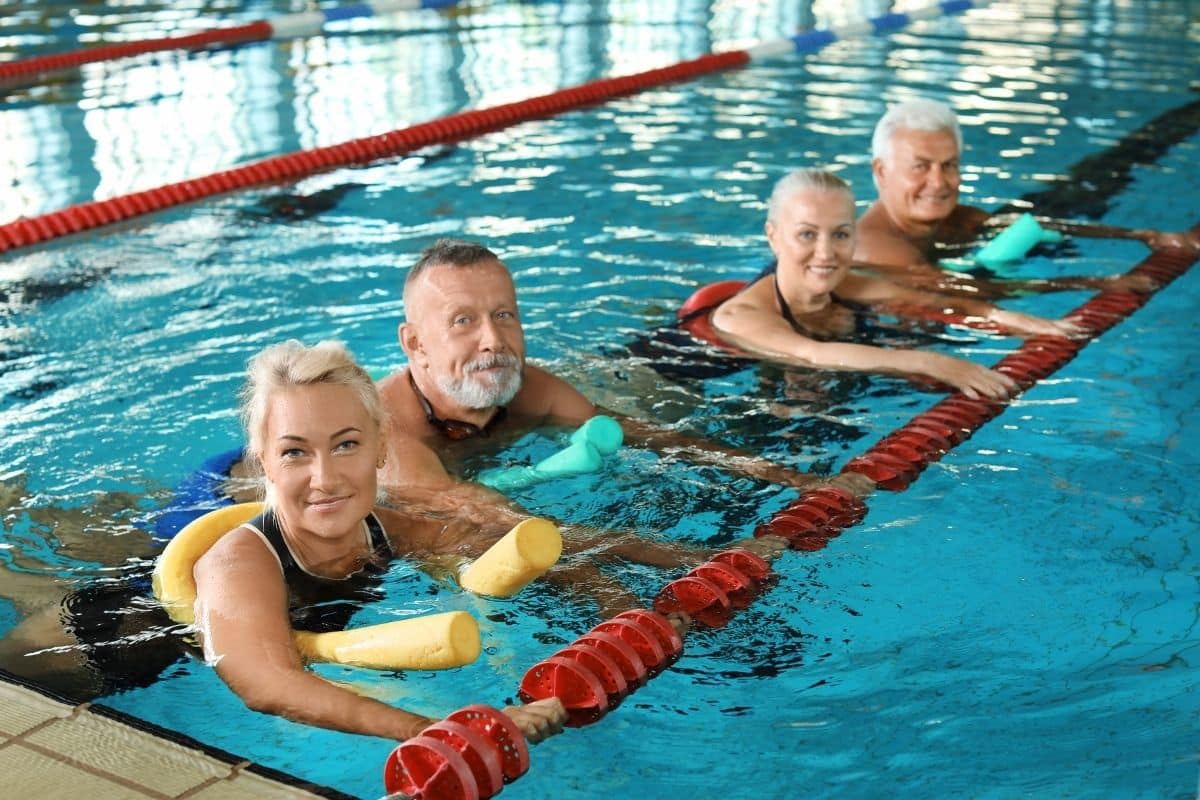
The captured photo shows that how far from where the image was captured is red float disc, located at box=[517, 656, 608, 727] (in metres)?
2.63

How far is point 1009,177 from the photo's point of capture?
7.80 m

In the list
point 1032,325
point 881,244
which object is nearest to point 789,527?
point 1032,325

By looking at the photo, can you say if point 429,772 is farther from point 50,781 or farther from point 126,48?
point 126,48

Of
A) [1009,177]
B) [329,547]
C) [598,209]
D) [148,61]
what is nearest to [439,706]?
[329,547]

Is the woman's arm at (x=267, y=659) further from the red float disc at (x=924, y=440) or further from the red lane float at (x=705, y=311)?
the red lane float at (x=705, y=311)

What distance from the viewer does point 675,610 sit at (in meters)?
3.07

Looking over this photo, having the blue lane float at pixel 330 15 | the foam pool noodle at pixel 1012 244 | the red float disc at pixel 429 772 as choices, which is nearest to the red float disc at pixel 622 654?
the red float disc at pixel 429 772

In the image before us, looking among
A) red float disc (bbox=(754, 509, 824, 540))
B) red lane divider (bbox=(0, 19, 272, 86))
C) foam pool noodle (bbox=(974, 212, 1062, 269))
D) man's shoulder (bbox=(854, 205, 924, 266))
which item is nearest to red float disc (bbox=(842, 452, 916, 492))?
red float disc (bbox=(754, 509, 824, 540))

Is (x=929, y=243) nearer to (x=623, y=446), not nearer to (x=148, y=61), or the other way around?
(x=623, y=446)

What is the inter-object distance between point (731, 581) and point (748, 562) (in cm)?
13

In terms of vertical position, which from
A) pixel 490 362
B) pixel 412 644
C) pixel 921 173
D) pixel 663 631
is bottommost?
pixel 663 631

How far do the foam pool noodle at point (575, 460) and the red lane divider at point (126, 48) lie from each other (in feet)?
27.1

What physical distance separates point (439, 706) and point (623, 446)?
1.43 metres

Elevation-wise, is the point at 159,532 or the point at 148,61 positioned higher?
the point at 148,61
